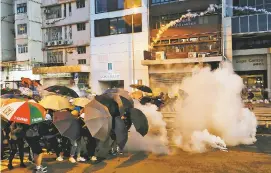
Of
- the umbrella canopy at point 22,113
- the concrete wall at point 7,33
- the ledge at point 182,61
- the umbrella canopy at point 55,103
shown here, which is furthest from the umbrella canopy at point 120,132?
the concrete wall at point 7,33

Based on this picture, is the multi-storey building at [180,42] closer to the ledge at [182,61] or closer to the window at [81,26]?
the ledge at [182,61]

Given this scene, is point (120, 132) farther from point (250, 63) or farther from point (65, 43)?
point (65, 43)

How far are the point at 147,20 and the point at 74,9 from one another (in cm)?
993

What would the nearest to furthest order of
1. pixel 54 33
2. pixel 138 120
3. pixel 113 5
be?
1. pixel 138 120
2. pixel 113 5
3. pixel 54 33

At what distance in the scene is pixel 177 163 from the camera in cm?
807

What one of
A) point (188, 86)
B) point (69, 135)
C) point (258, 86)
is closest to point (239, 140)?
point (188, 86)

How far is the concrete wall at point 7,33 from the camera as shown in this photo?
39719 mm

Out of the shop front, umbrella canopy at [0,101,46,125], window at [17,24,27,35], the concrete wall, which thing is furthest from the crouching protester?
the concrete wall

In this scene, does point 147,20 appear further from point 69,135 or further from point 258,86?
point 69,135

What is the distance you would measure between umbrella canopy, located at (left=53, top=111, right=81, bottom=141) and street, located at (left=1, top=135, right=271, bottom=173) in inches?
36.8

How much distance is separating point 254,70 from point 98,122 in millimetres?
23463

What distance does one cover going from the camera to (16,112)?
7074 mm

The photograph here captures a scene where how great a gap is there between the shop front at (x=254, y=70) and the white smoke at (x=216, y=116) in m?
17.1

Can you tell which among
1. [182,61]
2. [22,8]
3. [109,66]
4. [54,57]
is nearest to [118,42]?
[109,66]
